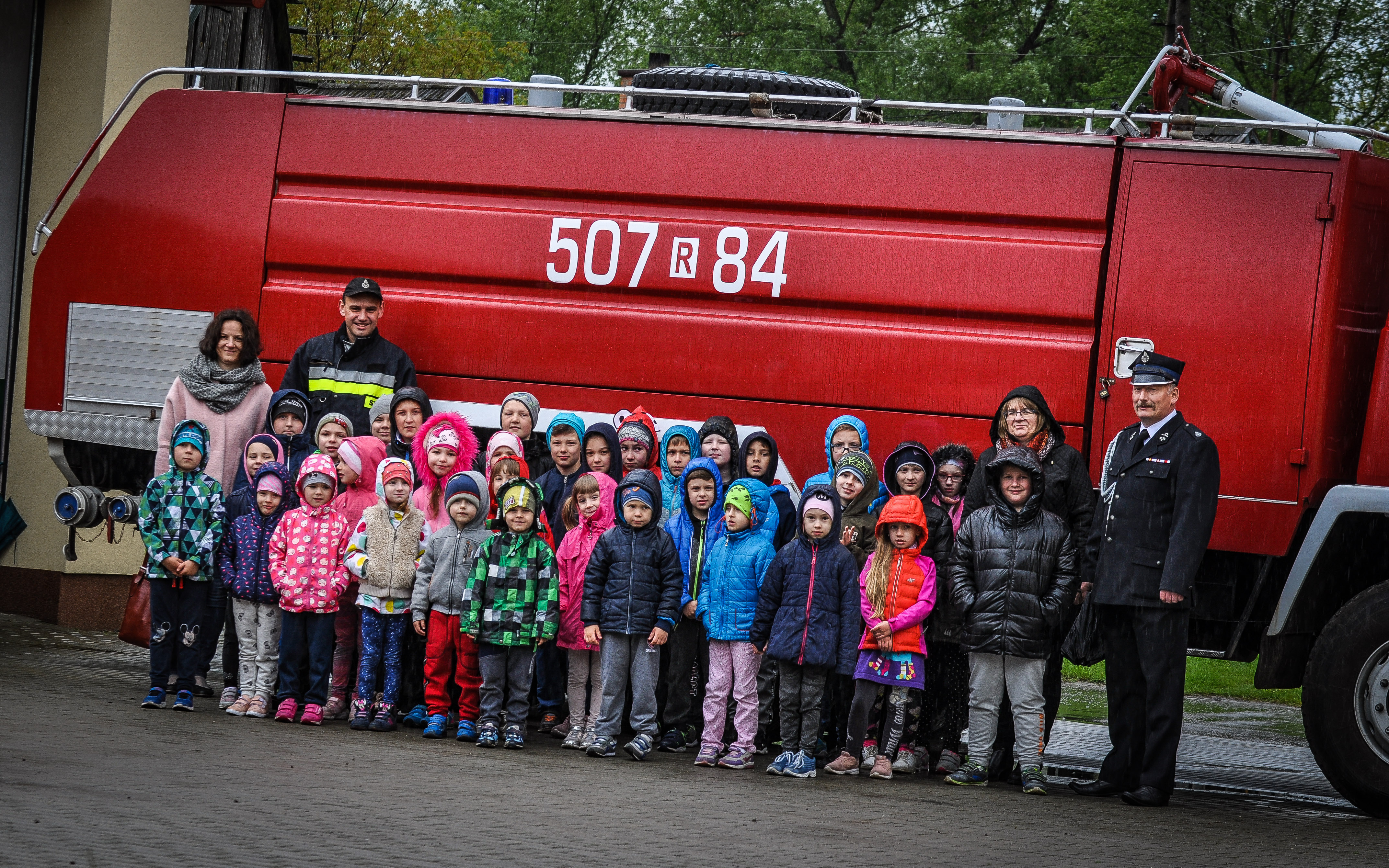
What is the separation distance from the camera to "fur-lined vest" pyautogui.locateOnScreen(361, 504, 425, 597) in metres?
7.40

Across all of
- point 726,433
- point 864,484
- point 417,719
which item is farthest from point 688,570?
point 417,719

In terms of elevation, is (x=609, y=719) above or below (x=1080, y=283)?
below

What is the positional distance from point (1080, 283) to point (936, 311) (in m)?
0.76

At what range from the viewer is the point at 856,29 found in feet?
118

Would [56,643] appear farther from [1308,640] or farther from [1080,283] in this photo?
[1308,640]

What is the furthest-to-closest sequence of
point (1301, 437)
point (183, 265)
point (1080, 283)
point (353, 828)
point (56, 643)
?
point (56, 643)
point (183, 265)
point (1080, 283)
point (1301, 437)
point (353, 828)

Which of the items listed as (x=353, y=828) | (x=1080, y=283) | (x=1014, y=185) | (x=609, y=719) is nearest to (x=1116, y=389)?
(x=1080, y=283)

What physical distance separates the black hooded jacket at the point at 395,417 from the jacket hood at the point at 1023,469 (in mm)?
3113

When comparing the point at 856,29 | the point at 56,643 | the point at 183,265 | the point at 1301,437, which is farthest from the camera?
the point at 856,29

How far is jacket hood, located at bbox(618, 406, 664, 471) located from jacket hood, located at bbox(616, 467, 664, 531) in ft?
1.25

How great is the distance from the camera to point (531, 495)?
721cm

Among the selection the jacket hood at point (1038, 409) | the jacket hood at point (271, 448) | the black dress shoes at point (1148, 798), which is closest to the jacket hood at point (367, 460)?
the jacket hood at point (271, 448)

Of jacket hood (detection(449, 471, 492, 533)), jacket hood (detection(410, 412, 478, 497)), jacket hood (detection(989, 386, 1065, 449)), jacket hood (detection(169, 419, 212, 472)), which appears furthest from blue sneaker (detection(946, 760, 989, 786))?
jacket hood (detection(169, 419, 212, 472))

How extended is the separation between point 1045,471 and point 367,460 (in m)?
3.58
